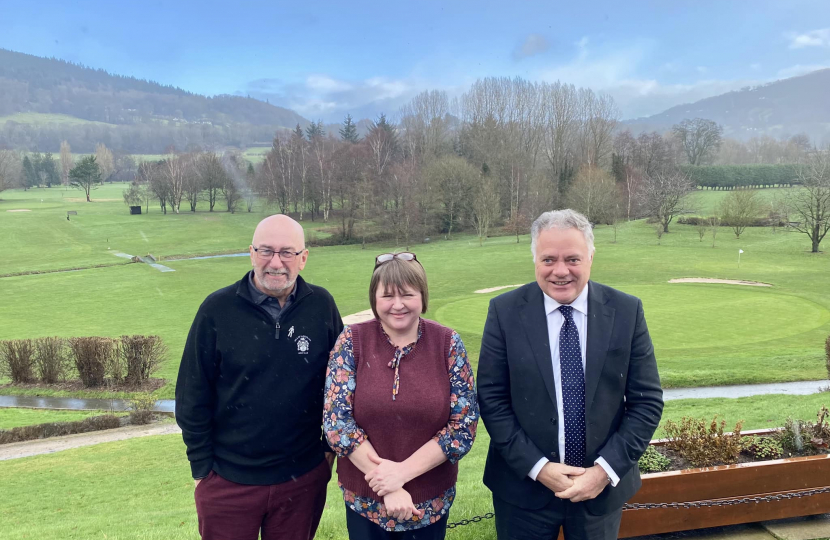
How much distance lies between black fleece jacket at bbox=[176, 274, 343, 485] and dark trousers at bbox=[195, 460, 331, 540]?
0.06 meters

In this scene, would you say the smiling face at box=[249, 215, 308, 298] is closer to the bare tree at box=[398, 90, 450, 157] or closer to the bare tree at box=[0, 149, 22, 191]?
the bare tree at box=[398, 90, 450, 157]

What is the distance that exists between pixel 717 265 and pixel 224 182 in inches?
2753

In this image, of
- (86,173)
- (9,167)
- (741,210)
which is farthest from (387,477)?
(9,167)

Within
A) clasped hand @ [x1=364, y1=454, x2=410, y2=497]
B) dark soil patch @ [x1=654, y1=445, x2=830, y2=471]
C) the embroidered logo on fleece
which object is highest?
the embroidered logo on fleece

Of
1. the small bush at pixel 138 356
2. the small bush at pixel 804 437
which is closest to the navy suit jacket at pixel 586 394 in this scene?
the small bush at pixel 804 437

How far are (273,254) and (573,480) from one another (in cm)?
218

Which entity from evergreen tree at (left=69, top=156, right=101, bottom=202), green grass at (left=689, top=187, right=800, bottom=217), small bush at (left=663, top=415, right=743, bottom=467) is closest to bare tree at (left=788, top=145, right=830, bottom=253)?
green grass at (left=689, top=187, right=800, bottom=217)

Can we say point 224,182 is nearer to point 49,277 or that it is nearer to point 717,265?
point 49,277

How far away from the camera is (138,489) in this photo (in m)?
9.02

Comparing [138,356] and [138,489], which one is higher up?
[138,489]

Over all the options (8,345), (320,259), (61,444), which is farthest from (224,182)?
(61,444)

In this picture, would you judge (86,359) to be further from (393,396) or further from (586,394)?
(586,394)

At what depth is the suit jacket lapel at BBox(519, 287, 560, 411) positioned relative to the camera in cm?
294

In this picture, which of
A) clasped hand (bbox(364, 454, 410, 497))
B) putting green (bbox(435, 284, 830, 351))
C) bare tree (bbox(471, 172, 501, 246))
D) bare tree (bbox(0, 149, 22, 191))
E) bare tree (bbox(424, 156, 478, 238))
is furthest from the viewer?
bare tree (bbox(0, 149, 22, 191))
